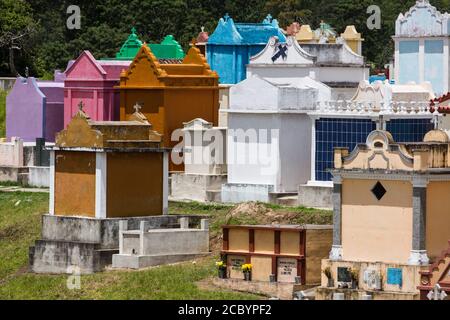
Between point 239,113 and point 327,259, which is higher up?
point 239,113

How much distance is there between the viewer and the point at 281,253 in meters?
62.9

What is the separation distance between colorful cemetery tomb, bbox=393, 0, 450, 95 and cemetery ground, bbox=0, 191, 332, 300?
9.64 m

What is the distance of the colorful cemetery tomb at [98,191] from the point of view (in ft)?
227

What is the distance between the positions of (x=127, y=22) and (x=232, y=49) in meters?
31.4

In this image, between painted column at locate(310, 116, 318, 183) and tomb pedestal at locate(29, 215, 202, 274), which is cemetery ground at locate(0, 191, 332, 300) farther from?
painted column at locate(310, 116, 318, 183)

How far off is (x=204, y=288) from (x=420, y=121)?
11.5 meters

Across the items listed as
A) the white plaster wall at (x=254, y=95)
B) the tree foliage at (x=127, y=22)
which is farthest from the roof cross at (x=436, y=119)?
the tree foliage at (x=127, y=22)

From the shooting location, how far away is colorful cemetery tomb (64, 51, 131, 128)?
83.4 meters

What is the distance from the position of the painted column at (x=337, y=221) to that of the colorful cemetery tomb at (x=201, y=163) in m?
14.6

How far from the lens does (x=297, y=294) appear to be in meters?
60.9
